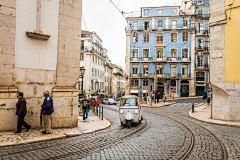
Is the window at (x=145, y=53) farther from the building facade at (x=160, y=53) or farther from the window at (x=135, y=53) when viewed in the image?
the window at (x=135, y=53)

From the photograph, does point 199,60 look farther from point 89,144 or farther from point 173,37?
point 89,144

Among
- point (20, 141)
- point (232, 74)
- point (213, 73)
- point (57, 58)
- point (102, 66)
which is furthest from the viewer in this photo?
point (102, 66)

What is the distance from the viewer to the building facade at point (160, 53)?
40.4 m

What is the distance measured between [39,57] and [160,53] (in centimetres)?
3560

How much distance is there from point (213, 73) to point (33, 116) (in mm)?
11812

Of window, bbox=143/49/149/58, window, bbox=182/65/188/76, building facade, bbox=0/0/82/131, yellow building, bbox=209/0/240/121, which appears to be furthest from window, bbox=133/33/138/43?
building facade, bbox=0/0/82/131

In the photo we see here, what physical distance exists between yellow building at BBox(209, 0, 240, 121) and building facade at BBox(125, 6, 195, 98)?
90.0ft

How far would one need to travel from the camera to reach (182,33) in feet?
134

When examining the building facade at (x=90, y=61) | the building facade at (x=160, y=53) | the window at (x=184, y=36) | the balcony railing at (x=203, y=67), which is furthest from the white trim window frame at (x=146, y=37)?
the building facade at (x=90, y=61)

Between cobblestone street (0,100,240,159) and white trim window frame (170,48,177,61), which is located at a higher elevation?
white trim window frame (170,48,177,61)

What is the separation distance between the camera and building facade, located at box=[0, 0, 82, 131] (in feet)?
24.5

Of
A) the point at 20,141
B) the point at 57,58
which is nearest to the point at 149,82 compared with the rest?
the point at 57,58

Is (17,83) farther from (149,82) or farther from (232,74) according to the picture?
(149,82)

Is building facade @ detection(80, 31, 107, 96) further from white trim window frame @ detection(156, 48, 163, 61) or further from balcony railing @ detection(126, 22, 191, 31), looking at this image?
white trim window frame @ detection(156, 48, 163, 61)
